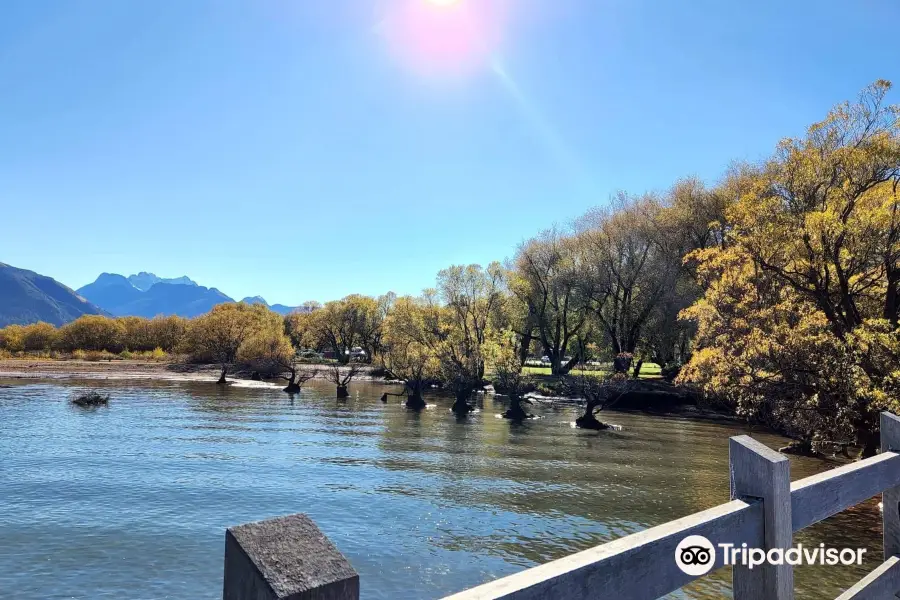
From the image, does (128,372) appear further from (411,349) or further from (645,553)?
(645,553)

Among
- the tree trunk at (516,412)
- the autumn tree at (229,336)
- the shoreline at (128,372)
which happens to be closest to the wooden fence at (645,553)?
the tree trunk at (516,412)

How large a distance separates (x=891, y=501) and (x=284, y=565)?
6405 millimetres

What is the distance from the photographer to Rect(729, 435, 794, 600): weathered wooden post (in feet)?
11.4

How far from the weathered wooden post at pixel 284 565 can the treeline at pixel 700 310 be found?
61.5ft

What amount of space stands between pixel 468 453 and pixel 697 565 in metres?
28.1

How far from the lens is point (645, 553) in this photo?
2.73 meters

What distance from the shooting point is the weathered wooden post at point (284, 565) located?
1.74 m

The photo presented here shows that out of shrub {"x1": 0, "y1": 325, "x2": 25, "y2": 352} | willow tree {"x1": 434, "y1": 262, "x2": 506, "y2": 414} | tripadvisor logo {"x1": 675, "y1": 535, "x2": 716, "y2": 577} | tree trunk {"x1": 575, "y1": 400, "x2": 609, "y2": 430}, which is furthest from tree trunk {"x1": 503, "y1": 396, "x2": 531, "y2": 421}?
shrub {"x1": 0, "y1": 325, "x2": 25, "y2": 352}

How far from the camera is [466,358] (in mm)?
51812

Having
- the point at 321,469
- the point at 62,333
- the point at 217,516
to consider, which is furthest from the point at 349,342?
the point at 217,516

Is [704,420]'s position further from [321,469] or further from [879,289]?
[321,469]

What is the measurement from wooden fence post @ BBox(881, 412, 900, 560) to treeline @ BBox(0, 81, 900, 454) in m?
12.6

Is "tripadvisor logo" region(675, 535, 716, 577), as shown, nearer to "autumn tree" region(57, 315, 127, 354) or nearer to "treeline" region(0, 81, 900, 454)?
"treeline" region(0, 81, 900, 454)

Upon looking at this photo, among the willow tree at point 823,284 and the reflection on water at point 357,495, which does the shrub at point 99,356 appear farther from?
the willow tree at point 823,284
